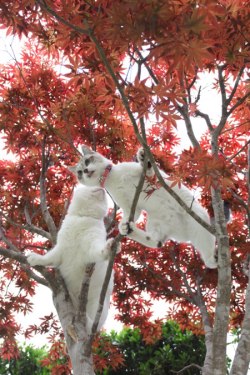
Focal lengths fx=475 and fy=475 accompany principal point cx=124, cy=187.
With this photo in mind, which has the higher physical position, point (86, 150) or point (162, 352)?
point (86, 150)

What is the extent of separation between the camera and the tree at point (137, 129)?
239 cm

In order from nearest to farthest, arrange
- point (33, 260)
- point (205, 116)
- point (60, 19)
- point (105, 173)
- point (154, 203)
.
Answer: point (60, 19), point (205, 116), point (33, 260), point (154, 203), point (105, 173)

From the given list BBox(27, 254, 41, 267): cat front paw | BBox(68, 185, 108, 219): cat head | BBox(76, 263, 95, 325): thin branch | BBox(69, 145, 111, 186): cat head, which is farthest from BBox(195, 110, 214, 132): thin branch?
BBox(27, 254, 41, 267): cat front paw

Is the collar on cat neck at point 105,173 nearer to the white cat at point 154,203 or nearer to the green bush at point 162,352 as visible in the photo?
the white cat at point 154,203

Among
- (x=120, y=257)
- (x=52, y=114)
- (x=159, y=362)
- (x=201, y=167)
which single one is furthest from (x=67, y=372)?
(x=201, y=167)

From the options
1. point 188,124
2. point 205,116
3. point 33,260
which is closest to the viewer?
point 188,124

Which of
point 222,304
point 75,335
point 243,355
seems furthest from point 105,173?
point 243,355

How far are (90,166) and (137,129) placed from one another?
1.89 meters

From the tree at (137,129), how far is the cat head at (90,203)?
0.98ft

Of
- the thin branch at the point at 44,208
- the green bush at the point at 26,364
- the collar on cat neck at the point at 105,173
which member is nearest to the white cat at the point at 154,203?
the collar on cat neck at the point at 105,173

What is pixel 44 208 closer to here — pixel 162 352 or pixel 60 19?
pixel 60 19

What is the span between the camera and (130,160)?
519 cm

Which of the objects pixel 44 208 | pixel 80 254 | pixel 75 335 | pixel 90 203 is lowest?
pixel 75 335

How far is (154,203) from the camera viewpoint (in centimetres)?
442
